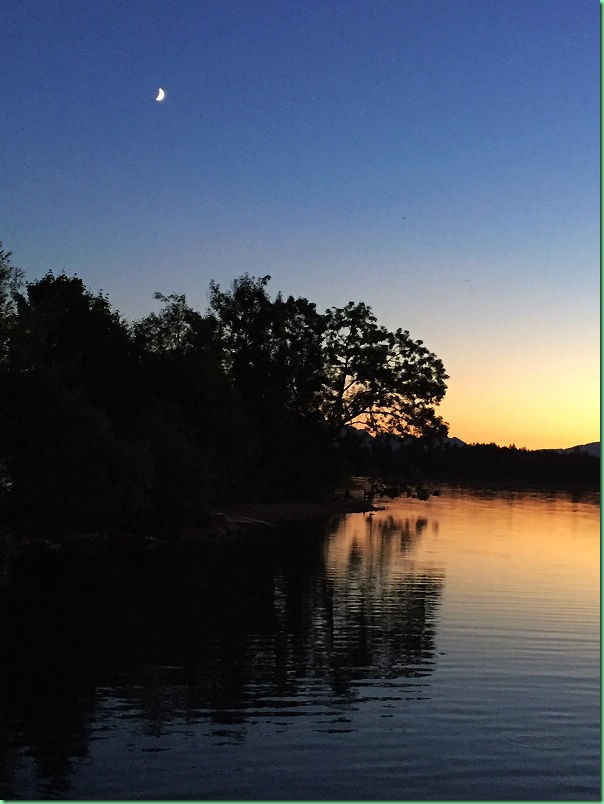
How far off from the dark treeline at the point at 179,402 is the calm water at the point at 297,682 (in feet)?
16.6

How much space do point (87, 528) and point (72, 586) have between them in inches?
657

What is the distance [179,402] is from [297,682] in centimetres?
4642

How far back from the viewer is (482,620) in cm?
3081

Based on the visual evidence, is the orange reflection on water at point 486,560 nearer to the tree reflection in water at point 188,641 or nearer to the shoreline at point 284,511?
the tree reflection in water at point 188,641

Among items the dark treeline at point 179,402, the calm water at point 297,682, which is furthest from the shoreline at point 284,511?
the calm water at point 297,682

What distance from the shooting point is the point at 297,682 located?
21.7m

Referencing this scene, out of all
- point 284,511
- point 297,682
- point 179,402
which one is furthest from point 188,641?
point 284,511

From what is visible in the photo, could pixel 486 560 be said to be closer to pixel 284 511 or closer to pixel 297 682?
pixel 297 682

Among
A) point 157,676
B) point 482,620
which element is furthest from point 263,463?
point 157,676

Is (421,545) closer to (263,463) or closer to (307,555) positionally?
(307,555)

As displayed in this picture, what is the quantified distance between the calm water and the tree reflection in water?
8 cm

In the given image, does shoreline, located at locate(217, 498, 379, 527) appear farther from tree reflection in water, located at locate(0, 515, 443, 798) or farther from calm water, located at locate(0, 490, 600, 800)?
calm water, located at locate(0, 490, 600, 800)

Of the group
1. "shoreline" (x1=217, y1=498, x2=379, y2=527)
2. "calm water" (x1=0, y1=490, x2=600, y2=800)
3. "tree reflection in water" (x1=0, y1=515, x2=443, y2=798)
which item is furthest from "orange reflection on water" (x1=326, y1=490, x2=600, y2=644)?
"shoreline" (x1=217, y1=498, x2=379, y2=527)

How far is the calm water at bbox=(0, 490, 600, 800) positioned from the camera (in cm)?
1492
